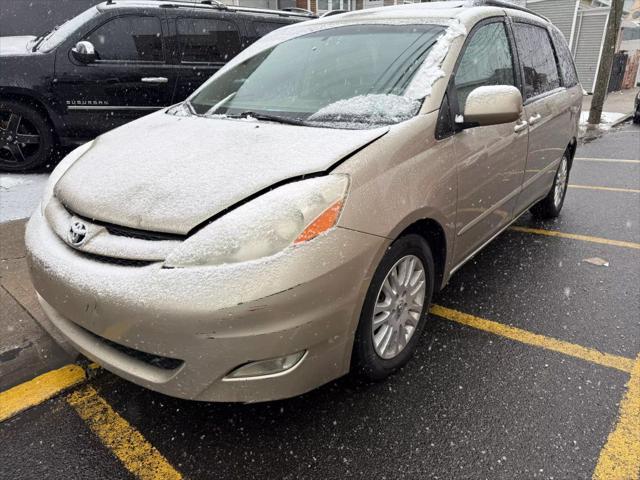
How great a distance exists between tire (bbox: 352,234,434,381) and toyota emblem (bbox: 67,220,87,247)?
3.84 ft

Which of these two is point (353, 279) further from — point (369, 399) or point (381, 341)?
point (369, 399)

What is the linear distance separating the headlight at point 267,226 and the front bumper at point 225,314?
4 cm

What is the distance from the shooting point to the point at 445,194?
7.72 feet

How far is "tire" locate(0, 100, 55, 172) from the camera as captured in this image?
5250 millimetres

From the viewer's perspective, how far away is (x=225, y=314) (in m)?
1.61

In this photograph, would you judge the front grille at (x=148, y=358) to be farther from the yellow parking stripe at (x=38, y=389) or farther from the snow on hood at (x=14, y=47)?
the snow on hood at (x=14, y=47)

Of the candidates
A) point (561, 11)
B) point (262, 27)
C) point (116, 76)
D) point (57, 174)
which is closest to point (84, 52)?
point (116, 76)

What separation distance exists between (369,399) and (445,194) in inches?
40.8

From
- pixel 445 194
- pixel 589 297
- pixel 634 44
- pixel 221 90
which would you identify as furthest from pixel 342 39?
pixel 634 44

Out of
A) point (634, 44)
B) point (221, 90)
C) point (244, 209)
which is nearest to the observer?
point (244, 209)

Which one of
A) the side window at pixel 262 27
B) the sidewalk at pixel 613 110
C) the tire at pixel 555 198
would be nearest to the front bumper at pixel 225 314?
the tire at pixel 555 198

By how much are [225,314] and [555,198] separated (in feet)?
12.9

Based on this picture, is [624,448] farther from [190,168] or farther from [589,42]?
[589,42]

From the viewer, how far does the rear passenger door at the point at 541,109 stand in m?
3.37
